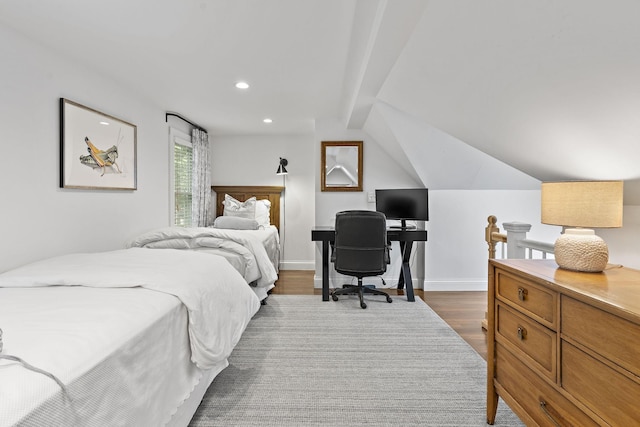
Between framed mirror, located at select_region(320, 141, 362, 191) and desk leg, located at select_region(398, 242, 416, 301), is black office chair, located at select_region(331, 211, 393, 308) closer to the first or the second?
desk leg, located at select_region(398, 242, 416, 301)

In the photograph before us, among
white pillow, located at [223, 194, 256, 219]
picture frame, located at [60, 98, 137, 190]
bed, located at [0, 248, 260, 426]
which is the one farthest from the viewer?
white pillow, located at [223, 194, 256, 219]

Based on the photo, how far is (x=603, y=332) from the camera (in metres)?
0.98

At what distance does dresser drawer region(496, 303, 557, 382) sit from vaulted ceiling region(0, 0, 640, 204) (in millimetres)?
908

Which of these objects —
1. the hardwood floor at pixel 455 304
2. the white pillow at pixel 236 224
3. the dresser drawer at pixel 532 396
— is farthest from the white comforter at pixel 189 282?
the white pillow at pixel 236 224

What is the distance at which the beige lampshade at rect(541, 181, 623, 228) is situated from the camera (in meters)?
1.32

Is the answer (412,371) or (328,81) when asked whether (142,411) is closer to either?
(412,371)

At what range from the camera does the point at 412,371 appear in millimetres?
2098

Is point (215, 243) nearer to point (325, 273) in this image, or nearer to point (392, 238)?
point (325, 273)

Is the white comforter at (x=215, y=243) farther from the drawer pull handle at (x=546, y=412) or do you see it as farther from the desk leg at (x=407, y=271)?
the drawer pull handle at (x=546, y=412)

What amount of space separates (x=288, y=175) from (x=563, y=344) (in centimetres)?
466

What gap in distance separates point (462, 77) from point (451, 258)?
263 cm

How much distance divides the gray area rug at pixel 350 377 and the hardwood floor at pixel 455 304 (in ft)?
0.39

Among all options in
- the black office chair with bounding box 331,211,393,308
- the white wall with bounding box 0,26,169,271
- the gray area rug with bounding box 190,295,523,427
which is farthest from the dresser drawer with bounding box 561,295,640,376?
the white wall with bounding box 0,26,169,271

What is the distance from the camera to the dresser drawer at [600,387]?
2.94ft
